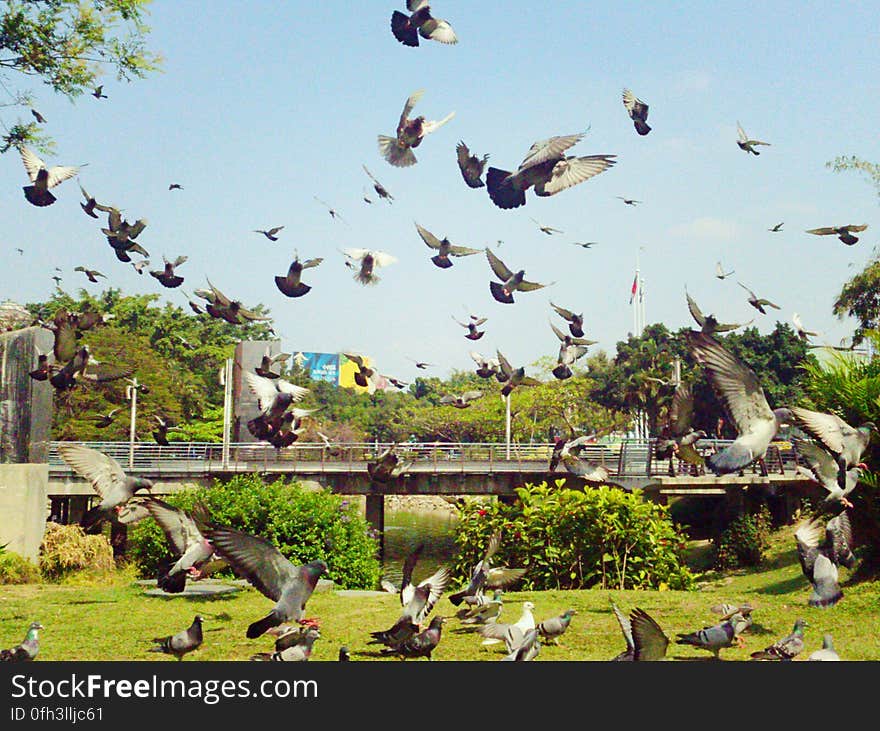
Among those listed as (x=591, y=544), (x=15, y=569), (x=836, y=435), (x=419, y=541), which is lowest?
(x=419, y=541)

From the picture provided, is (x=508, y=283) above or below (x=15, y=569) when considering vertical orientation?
above

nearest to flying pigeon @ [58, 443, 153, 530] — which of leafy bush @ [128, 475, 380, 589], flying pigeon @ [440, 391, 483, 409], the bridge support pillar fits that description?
leafy bush @ [128, 475, 380, 589]

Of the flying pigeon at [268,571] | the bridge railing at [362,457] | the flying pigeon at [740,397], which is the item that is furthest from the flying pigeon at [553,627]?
the bridge railing at [362,457]

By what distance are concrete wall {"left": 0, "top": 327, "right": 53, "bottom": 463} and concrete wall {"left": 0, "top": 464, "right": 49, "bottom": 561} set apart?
0.83ft

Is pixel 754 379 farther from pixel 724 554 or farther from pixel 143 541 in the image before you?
pixel 724 554

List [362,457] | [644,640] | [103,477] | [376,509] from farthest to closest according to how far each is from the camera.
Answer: [362,457], [376,509], [103,477], [644,640]

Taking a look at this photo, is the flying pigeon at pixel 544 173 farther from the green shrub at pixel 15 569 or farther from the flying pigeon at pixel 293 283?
the green shrub at pixel 15 569

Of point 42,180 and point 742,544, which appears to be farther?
point 742,544

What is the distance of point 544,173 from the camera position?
32.1ft

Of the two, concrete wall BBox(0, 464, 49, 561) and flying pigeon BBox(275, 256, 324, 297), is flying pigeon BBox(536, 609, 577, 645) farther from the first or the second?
concrete wall BBox(0, 464, 49, 561)

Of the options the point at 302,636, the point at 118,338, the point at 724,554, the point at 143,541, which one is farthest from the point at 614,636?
the point at 118,338

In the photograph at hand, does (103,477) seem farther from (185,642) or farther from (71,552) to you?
(71,552)

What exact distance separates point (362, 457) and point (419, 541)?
175 inches

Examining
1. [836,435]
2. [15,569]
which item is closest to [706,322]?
[836,435]
